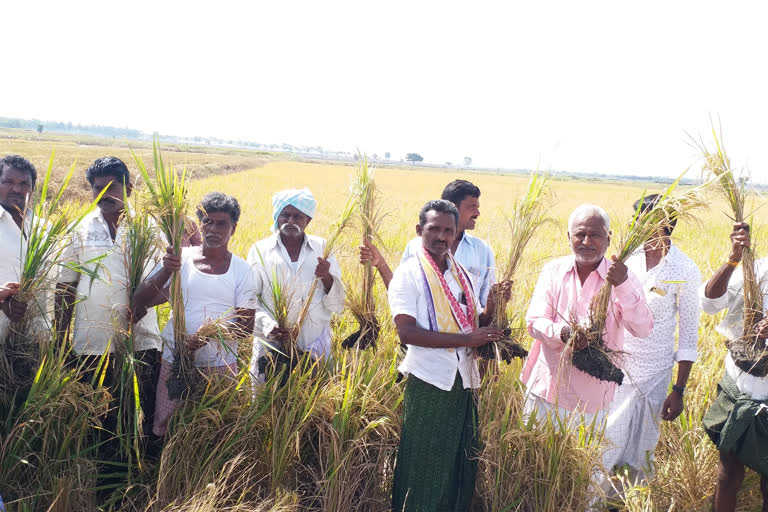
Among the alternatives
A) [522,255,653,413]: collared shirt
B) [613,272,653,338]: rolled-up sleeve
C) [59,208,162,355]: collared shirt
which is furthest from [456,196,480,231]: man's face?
[59,208,162,355]: collared shirt

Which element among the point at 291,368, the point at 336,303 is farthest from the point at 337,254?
the point at 291,368

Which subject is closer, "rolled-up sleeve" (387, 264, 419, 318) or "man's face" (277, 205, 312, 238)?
"rolled-up sleeve" (387, 264, 419, 318)

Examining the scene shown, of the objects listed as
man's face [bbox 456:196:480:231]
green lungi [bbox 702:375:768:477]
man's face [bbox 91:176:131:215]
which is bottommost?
green lungi [bbox 702:375:768:477]

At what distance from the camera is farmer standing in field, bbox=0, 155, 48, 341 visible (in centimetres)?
248

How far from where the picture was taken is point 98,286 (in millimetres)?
2773

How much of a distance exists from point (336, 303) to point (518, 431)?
1.17 metres

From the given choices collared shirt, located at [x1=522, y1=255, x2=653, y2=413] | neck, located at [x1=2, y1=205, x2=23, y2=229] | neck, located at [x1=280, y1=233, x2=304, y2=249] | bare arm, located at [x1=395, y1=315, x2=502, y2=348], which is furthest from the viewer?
neck, located at [x1=280, y1=233, x2=304, y2=249]

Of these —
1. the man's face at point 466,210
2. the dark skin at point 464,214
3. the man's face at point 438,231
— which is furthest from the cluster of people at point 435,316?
the man's face at point 466,210

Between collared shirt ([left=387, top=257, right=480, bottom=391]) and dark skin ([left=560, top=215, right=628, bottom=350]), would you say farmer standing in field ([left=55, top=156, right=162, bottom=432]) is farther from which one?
dark skin ([left=560, top=215, right=628, bottom=350])

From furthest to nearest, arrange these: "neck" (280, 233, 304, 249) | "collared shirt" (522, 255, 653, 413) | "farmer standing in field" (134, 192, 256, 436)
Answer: "neck" (280, 233, 304, 249)
"farmer standing in field" (134, 192, 256, 436)
"collared shirt" (522, 255, 653, 413)

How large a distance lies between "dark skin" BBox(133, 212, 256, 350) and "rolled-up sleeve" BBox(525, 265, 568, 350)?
54.8 inches

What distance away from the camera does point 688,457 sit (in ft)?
9.30

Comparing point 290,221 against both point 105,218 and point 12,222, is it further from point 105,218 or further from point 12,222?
point 12,222

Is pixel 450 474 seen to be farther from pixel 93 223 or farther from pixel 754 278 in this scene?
pixel 93 223
